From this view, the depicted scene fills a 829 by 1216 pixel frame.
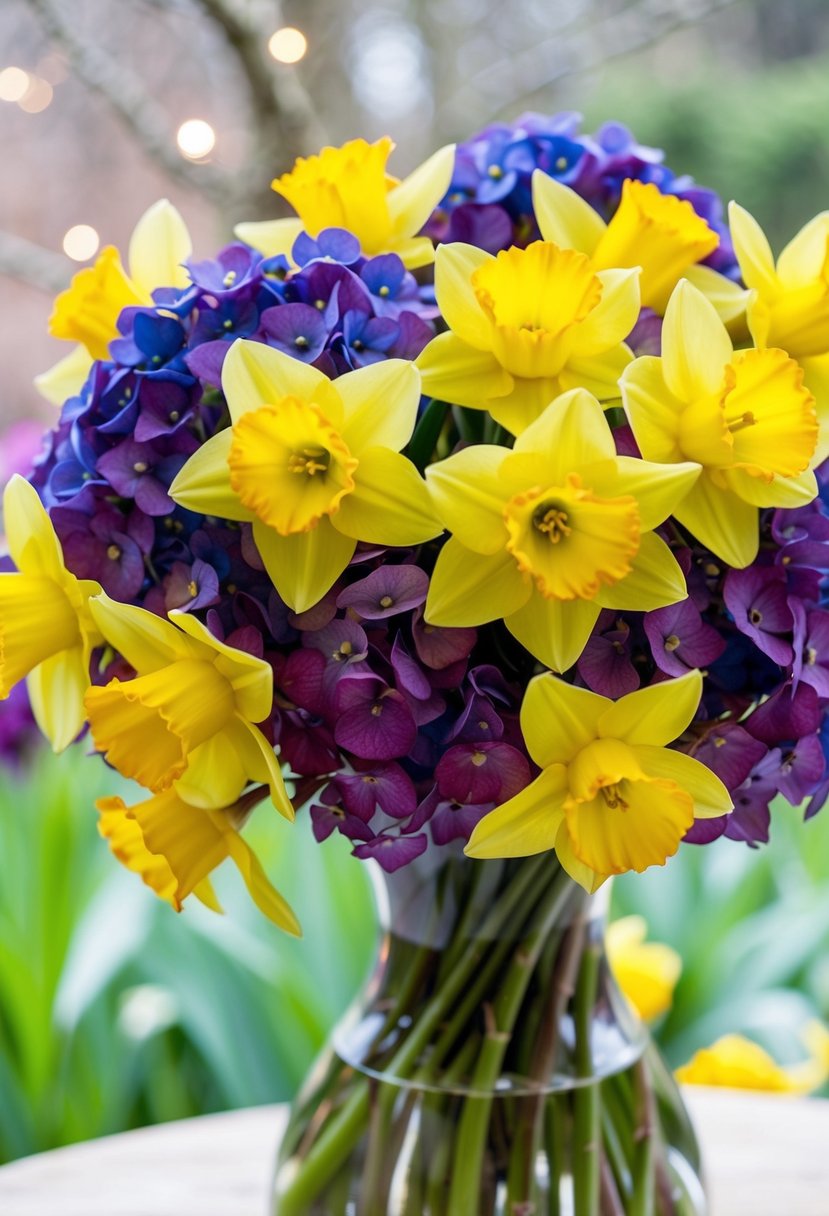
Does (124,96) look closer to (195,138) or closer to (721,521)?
(195,138)

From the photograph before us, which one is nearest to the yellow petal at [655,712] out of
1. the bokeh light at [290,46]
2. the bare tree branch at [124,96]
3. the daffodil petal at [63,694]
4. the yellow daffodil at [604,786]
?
the yellow daffodil at [604,786]

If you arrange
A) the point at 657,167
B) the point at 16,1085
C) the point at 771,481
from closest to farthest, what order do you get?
1. the point at 771,481
2. the point at 657,167
3. the point at 16,1085

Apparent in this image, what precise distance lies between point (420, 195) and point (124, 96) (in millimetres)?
1192

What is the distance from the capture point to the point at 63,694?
0.53 metres

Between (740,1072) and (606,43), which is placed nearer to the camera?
(740,1072)

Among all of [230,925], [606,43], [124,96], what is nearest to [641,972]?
[230,925]

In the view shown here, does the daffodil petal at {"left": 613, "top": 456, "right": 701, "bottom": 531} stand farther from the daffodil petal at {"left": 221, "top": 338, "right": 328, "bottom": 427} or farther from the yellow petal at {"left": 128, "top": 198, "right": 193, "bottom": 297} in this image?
the yellow petal at {"left": 128, "top": 198, "right": 193, "bottom": 297}

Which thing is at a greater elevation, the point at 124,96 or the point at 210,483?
the point at 124,96

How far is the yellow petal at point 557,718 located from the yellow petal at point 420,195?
21 centimetres

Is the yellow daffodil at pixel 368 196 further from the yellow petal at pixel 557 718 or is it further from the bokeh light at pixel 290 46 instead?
the bokeh light at pixel 290 46

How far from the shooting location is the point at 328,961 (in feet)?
3.90

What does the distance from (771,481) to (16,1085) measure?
959 mm

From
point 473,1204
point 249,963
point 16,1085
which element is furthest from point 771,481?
point 16,1085

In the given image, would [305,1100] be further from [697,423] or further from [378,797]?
[697,423]
